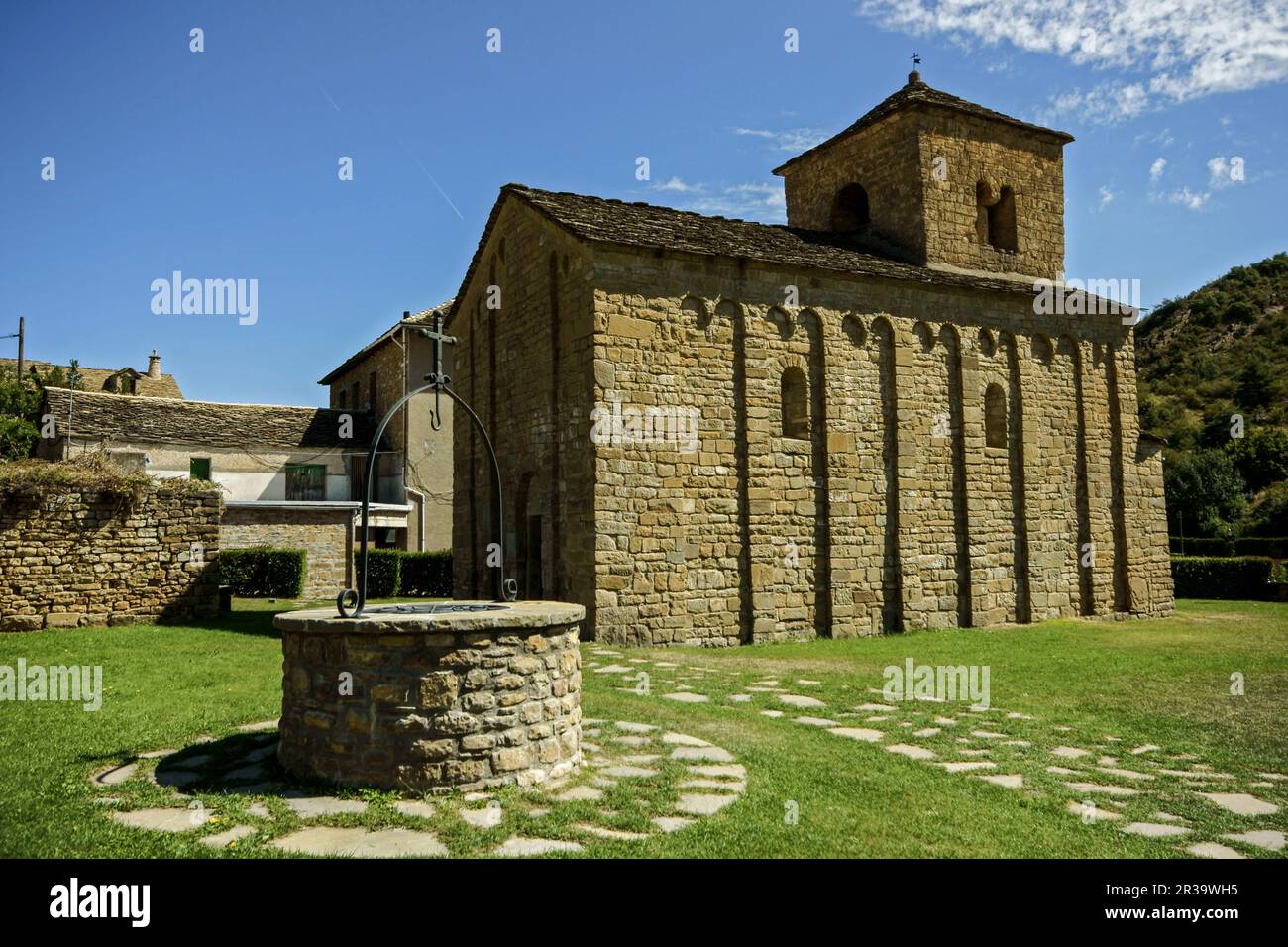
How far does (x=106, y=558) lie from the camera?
1312 cm

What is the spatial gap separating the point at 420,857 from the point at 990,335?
15549mm

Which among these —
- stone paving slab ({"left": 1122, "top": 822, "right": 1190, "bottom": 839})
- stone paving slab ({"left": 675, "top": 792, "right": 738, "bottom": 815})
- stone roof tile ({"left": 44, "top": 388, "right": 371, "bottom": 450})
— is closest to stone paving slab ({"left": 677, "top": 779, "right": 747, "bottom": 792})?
stone paving slab ({"left": 675, "top": 792, "right": 738, "bottom": 815})

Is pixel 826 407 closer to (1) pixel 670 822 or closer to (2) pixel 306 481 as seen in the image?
(1) pixel 670 822

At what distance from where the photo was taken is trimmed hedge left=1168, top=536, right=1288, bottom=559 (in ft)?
104

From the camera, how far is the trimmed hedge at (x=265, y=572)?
1945cm

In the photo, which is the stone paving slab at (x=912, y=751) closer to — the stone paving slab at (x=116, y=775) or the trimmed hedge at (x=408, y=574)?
the stone paving slab at (x=116, y=775)

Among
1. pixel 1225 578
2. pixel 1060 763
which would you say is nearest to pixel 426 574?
pixel 1060 763

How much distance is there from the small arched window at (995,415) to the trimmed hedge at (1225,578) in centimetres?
1056

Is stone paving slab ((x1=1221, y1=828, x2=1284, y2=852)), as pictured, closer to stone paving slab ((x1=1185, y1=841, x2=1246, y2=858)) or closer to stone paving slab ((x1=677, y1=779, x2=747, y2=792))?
stone paving slab ((x1=1185, y1=841, x2=1246, y2=858))

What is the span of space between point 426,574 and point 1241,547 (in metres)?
32.0

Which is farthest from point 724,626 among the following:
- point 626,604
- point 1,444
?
point 1,444

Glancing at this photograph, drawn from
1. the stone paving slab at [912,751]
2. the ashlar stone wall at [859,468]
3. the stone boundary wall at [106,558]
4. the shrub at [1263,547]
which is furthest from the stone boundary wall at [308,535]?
the shrub at [1263,547]

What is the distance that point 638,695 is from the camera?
27.4 ft

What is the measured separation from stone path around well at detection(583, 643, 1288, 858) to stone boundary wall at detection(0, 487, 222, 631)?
864 centimetres
